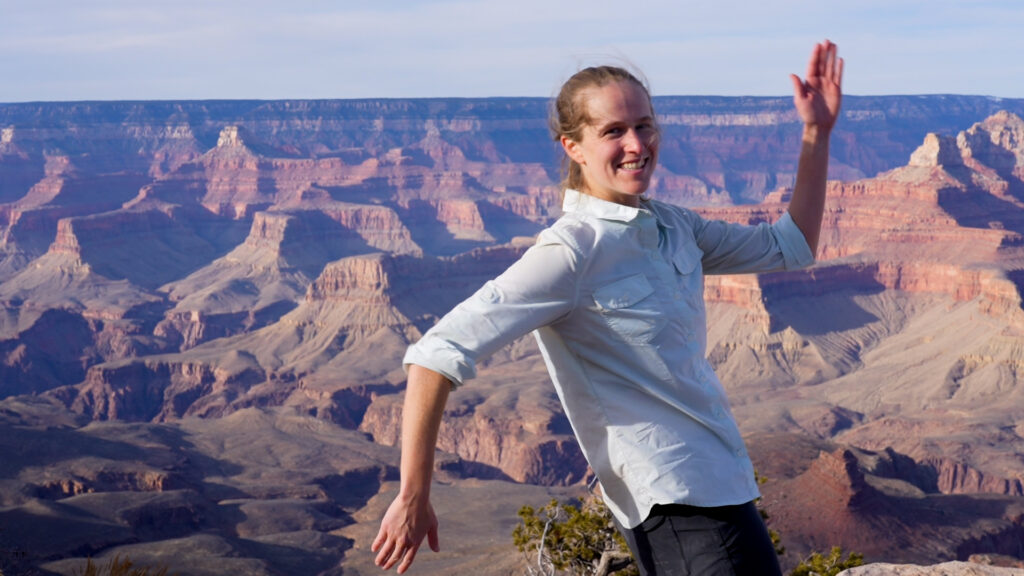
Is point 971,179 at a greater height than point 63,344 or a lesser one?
greater

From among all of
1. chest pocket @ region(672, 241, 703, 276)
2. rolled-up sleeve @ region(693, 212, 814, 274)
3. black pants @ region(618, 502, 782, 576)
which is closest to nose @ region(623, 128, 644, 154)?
chest pocket @ region(672, 241, 703, 276)

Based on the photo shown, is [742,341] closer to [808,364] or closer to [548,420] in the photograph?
[808,364]

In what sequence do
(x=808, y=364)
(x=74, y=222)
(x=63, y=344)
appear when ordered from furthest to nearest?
(x=74, y=222), (x=63, y=344), (x=808, y=364)

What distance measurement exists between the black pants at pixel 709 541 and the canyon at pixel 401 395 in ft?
50.2

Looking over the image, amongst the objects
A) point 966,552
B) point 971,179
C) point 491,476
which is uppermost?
point 971,179

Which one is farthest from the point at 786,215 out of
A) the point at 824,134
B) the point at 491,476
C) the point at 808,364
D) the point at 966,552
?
the point at 808,364

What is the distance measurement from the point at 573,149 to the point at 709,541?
2.21m

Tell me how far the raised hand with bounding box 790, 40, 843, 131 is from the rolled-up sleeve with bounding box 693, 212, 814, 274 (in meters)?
0.64

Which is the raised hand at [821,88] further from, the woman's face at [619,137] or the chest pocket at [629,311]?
the chest pocket at [629,311]

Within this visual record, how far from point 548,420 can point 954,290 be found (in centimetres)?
4797

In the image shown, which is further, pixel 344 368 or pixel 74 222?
pixel 74 222

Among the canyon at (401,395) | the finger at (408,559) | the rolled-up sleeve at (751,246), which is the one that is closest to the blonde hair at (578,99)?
the rolled-up sleeve at (751,246)

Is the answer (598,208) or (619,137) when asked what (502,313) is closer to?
(598,208)

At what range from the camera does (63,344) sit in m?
131
